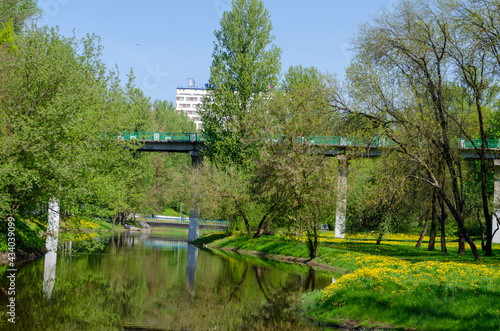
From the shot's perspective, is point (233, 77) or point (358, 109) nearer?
point (358, 109)

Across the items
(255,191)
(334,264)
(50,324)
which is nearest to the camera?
(50,324)

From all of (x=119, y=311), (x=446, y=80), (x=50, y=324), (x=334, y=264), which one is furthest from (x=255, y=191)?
(x=50, y=324)

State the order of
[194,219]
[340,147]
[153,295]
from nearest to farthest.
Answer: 1. [153,295]
2. [340,147]
3. [194,219]

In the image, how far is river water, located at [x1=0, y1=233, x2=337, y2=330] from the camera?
50.7ft

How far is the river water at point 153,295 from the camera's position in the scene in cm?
1545

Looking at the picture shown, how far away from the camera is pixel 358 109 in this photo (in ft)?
103

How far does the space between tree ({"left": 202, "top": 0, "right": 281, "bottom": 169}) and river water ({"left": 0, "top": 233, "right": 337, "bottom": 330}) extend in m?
22.1

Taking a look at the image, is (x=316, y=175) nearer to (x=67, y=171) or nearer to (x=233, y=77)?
(x=67, y=171)

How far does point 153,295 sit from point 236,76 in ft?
122

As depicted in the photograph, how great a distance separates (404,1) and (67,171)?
74.3 feet

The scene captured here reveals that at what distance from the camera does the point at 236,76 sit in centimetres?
5441

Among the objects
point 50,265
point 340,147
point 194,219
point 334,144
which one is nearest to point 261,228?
point 340,147

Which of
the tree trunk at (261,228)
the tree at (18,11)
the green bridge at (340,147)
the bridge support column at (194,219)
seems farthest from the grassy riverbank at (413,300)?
the bridge support column at (194,219)

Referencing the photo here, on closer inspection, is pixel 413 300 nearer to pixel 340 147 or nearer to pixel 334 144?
pixel 334 144
